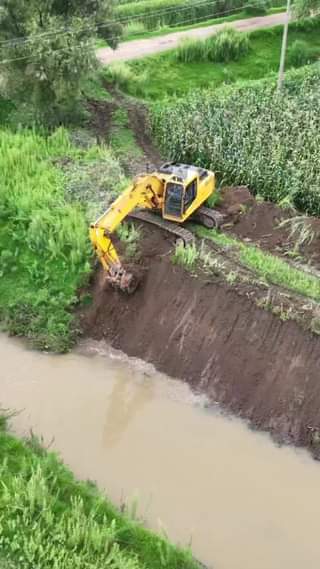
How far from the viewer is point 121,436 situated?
44.1 ft

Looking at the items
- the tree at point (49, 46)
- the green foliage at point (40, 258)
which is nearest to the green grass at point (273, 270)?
the green foliage at point (40, 258)

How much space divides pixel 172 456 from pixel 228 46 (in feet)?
68.8

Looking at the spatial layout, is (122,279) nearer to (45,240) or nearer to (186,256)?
(186,256)

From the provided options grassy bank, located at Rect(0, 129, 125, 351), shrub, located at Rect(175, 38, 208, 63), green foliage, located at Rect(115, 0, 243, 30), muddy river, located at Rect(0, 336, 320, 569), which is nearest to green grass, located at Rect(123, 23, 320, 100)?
shrub, located at Rect(175, 38, 208, 63)

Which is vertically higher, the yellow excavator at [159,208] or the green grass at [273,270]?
the yellow excavator at [159,208]

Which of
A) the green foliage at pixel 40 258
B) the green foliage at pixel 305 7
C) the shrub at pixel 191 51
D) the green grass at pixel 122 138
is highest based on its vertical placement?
the green foliage at pixel 305 7

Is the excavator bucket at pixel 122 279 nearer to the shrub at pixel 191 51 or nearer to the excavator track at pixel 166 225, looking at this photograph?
the excavator track at pixel 166 225

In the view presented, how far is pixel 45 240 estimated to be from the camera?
16578 millimetres

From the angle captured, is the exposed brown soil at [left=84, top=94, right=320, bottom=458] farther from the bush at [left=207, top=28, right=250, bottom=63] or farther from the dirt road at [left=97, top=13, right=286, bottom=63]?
the bush at [left=207, top=28, right=250, bottom=63]

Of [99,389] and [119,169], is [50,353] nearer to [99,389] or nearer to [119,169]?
[99,389]

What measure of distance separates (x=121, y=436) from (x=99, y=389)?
1.47 m

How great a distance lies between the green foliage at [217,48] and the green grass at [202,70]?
0.25m

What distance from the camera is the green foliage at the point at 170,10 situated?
32719 mm

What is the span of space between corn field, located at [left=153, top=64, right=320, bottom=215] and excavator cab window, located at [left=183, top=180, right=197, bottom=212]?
3025 mm
